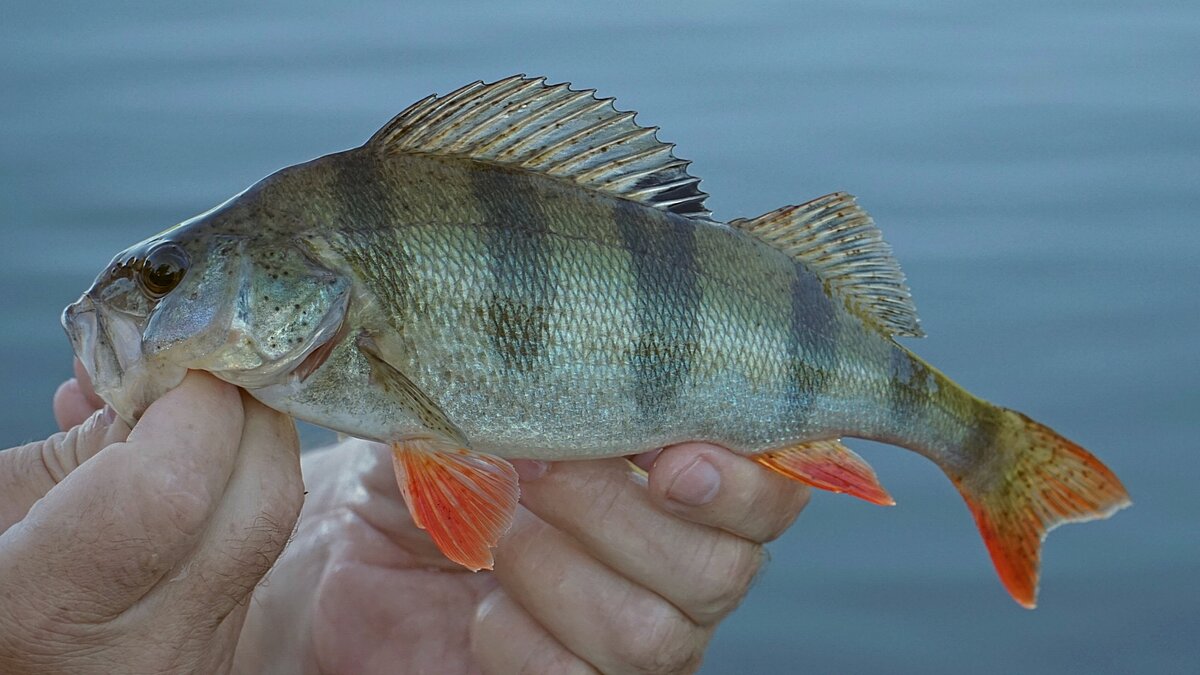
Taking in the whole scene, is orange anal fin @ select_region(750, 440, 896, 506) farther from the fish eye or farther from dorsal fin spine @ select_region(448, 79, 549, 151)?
the fish eye

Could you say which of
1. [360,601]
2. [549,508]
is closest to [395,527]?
[360,601]

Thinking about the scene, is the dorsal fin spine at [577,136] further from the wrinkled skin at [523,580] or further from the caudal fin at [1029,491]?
the caudal fin at [1029,491]

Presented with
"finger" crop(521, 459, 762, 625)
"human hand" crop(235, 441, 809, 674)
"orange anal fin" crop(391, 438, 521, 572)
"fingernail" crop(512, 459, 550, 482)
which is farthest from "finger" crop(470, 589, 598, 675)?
"orange anal fin" crop(391, 438, 521, 572)

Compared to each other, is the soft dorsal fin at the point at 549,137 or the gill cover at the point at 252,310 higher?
the soft dorsal fin at the point at 549,137

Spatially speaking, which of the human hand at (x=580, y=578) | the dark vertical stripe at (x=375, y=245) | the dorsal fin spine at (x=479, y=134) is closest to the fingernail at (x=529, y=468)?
the human hand at (x=580, y=578)

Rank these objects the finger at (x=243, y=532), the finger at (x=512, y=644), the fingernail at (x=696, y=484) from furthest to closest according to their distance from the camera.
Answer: the finger at (x=512, y=644)
the fingernail at (x=696, y=484)
the finger at (x=243, y=532)

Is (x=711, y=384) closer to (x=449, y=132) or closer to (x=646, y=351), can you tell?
(x=646, y=351)

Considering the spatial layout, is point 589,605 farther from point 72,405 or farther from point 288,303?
point 72,405
